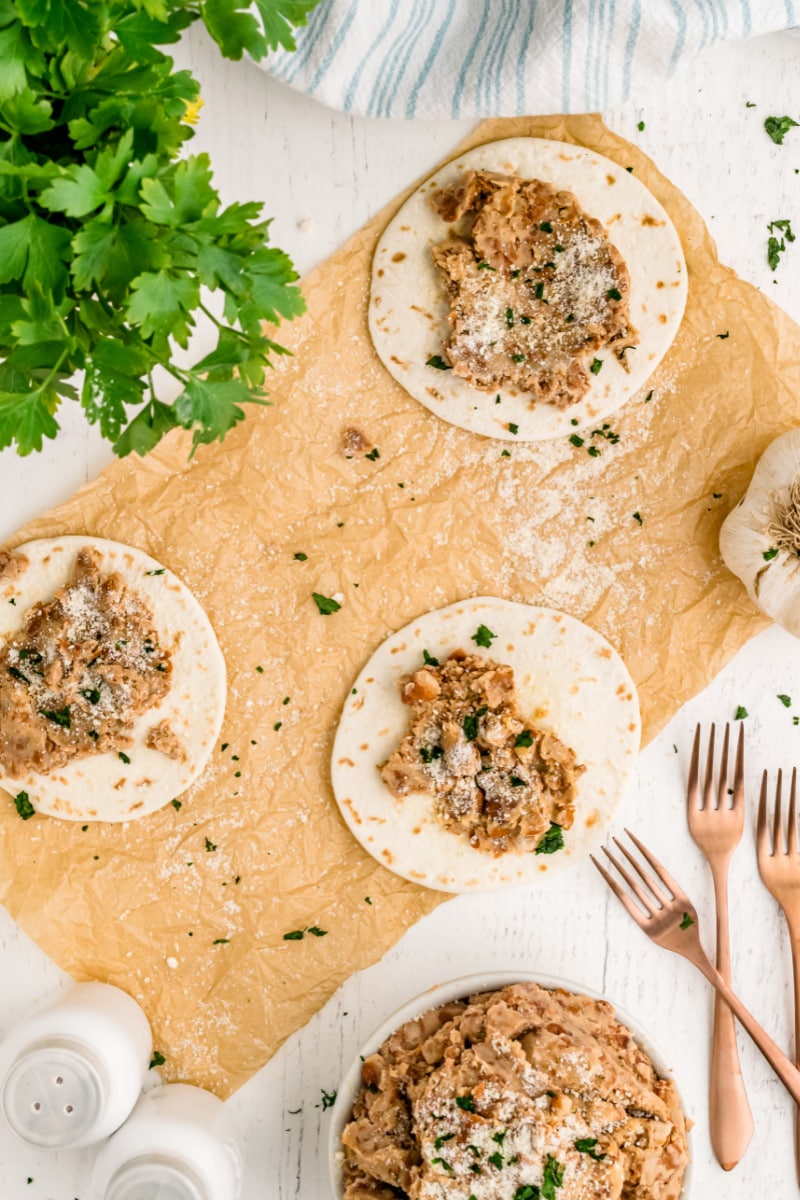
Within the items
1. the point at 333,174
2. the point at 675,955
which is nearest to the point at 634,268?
the point at 333,174

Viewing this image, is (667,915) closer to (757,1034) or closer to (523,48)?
(757,1034)

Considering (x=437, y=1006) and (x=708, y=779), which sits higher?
(x=708, y=779)

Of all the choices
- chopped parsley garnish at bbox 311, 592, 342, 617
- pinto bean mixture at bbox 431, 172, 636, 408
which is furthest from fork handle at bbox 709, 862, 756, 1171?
pinto bean mixture at bbox 431, 172, 636, 408

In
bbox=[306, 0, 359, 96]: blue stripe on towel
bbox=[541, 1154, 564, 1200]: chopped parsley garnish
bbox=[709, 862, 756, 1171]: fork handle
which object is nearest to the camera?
bbox=[541, 1154, 564, 1200]: chopped parsley garnish

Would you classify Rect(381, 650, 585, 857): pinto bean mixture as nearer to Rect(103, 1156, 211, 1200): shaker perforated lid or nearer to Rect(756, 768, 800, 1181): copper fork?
Rect(756, 768, 800, 1181): copper fork

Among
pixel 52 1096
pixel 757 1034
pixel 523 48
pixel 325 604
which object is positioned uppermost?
pixel 523 48

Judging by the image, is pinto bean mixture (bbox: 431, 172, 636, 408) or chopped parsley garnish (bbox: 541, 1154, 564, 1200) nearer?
chopped parsley garnish (bbox: 541, 1154, 564, 1200)

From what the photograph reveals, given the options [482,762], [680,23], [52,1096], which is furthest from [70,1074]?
[680,23]

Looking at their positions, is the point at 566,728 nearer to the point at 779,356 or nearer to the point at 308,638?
the point at 308,638
